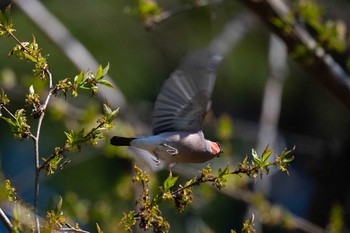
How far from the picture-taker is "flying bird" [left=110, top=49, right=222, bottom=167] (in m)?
1.83

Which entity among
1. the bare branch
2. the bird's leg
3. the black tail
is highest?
the bare branch

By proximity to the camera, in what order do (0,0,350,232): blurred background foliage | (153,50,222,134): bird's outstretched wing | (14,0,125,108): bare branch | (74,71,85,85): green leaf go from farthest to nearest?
(0,0,350,232): blurred background foliage < (14,0,125,108): bare branch < (153,50,222,134): bird's outstretched wing < (74,71,85,85): green leaf

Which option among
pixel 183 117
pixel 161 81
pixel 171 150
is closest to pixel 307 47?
pixel 183 117

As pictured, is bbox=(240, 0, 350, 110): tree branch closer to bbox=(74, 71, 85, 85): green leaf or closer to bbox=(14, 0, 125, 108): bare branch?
bbox=(14, 0, 125, 108): bare branch

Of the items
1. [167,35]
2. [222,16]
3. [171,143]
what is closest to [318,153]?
[171,143]

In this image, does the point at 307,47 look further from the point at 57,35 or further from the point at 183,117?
the point at 57,35

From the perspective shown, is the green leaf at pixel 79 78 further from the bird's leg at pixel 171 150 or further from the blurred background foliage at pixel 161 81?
the blurred background foliage at pixel 161 81

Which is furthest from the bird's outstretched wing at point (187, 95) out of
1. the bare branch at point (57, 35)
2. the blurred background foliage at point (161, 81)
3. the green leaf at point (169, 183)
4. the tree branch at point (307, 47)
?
the blurred background foliage at point (161, 81)

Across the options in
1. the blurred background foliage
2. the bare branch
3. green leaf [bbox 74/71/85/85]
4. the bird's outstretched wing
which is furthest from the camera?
the blurred background foliage

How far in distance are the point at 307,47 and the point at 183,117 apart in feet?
3.67

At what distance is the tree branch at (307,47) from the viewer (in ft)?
9.58

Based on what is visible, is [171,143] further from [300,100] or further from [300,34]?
[300,100]

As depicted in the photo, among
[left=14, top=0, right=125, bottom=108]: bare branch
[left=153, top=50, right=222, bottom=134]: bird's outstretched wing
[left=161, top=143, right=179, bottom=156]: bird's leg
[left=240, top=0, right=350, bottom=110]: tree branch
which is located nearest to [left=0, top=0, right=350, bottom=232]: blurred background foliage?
[left=14, top=0, right=125, bottom=108]: bare branch

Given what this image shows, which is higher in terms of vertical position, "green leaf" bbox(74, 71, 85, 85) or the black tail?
the black tail
